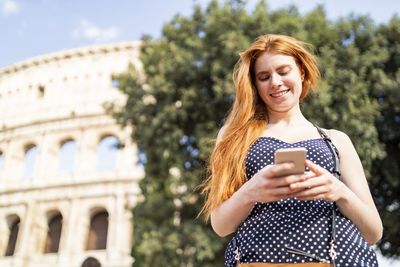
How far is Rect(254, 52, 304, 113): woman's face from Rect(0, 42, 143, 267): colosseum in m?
16.2

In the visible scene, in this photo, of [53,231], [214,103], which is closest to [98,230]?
[53,231]

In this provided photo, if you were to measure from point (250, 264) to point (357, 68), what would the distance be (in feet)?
30.0

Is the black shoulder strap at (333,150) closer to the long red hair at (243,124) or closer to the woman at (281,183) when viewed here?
the woman at (281,183)

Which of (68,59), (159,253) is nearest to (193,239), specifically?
(159,253)

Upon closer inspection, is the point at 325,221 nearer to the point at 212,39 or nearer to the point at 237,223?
the point at 237,223

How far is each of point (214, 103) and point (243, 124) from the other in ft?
25.9

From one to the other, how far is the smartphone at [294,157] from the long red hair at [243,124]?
411 mm

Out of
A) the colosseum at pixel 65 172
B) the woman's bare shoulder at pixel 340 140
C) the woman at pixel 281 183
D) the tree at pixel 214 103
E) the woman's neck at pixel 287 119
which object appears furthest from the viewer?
the colosseum at pixel 65 172

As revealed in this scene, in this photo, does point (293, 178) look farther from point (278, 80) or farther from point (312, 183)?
point (278, 80)

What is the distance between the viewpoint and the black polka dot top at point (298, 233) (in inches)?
58.7

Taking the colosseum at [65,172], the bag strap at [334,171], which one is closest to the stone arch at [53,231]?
the colosseum at [65,172]

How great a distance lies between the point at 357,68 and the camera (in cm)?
950

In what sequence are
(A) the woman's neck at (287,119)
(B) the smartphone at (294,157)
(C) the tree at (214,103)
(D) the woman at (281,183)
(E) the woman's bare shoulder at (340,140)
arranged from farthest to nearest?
(C) the tree at (214,103) < (A) the woman's neck at (287,119) < (E) the woman's bare shoulder at (340,140) < (D) the woman at (281,183) < (B) the smartphone at (294,157)

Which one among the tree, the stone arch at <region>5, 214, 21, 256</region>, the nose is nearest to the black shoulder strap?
the nose
